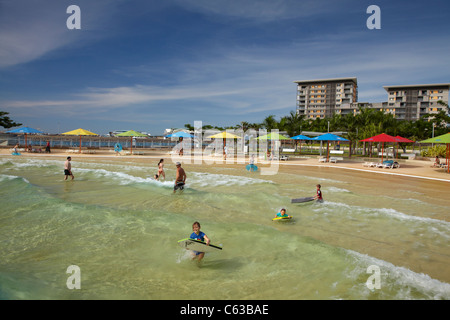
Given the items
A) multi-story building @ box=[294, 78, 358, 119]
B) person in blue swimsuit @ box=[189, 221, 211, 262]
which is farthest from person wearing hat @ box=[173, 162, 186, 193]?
multi-story building @ box=[294, 78, 358, 119]

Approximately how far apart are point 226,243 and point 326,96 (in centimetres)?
10477

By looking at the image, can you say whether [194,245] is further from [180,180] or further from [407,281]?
[180,180]

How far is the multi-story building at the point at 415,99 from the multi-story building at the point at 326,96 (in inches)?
461

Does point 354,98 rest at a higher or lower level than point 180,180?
higher

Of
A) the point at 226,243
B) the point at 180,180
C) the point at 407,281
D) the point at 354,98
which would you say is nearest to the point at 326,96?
the point at 354,98

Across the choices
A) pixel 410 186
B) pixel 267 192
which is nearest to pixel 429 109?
pixel 410 186

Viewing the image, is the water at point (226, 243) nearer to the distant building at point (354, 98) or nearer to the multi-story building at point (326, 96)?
the distant building at point (354, 98)

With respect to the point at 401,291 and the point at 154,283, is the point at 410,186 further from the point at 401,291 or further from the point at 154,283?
the point at 154,283

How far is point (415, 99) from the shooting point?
88688mm

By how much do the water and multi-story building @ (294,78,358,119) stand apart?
3639 inches

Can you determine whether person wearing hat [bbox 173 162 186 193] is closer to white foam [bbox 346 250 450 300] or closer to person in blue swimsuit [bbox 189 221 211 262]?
person in blue swimsuit [bbox 189 221 211 262]

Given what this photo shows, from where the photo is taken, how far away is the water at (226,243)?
5.21m

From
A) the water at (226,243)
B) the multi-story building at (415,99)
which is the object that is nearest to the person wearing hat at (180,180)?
the water at (226,243)

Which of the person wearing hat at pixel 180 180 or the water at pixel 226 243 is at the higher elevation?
the person wearing hat at pixel 180 180
